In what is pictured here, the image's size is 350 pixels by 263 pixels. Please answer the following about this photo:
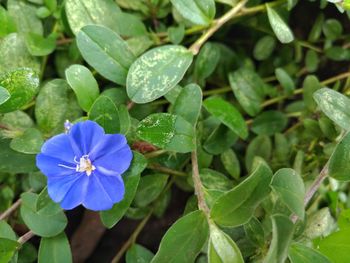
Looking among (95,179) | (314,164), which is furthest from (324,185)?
(95,179)

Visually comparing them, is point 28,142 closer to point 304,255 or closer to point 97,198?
point 97,198

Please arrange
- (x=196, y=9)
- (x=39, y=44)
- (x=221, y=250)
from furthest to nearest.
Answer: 1. (x=39, y=44)
2. (x=196, y=9)
3. (x=221, y=250)

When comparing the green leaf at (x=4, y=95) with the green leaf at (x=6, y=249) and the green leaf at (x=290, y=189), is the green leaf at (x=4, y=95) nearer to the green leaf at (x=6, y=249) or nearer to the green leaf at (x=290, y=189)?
the green leaf at (x=6, y=249)

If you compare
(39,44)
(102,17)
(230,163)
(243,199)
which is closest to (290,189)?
(243,199)

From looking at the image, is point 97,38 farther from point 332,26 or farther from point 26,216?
point 332,26

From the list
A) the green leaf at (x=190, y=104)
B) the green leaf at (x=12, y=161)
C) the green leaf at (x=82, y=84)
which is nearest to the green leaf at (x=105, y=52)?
the green leaf at (x=82, y=84)

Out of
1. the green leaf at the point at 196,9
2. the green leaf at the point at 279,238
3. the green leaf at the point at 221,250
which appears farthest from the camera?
the green leaf at the point at 196,9

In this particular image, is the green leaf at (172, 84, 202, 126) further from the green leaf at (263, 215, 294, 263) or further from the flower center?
the green leaf at (263, 215, 294, 263)
